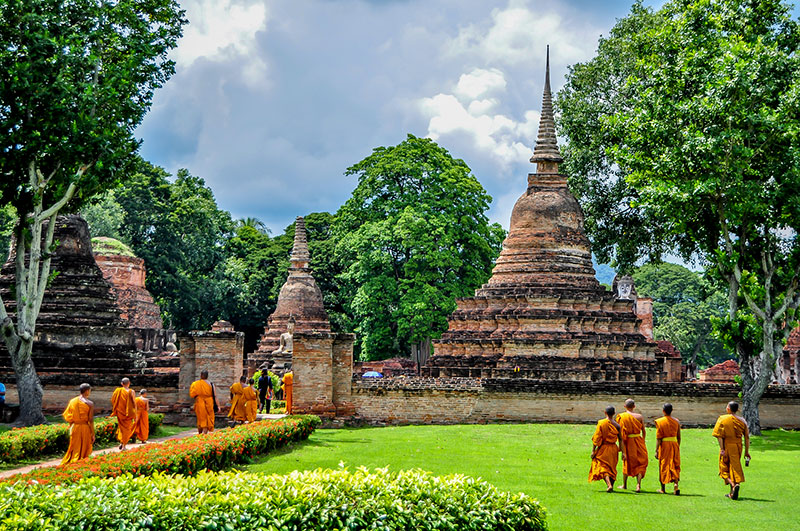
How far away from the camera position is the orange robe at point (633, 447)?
13.2m

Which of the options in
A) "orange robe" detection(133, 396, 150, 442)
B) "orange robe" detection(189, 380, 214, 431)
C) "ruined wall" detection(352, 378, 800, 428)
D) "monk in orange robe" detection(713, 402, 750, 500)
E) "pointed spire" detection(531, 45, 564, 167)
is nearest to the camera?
"monk in orange robe" detection(713, 402, 750, 500)

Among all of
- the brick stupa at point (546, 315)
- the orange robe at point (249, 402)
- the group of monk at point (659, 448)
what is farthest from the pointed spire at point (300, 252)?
the group of monk at point (659, 448)

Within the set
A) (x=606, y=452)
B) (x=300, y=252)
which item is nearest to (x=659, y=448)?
(x=606, y=452)

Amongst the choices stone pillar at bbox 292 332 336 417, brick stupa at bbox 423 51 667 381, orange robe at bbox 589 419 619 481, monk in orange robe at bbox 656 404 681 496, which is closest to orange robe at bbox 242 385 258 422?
stone pillar at bbox 292 332 336 417

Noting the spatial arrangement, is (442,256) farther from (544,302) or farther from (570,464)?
(570,464)

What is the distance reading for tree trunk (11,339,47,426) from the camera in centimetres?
1969

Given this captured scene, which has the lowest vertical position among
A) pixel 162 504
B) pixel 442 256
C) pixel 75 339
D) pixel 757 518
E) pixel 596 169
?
pixel 757 518

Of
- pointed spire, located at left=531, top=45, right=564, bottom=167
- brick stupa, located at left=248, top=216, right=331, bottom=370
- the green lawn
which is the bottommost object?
the green lawn

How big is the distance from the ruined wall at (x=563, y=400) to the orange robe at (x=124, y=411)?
763 cm

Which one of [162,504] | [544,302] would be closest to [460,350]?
[544,302]

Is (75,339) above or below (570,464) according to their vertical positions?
above

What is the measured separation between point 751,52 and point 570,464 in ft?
37.3

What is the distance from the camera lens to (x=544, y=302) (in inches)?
1118

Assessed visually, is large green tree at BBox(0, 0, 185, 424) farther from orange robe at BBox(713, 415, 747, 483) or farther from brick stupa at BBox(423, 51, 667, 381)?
orange robe at BBox(713, 415, 747, 483)
